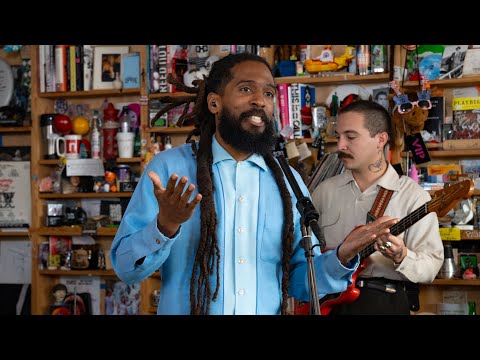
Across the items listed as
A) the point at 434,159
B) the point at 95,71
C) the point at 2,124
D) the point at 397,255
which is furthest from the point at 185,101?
the point at 2,124

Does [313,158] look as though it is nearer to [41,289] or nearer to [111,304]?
[111,304]

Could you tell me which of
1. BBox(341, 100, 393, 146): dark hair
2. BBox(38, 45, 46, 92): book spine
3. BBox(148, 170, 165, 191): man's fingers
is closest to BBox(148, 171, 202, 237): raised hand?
BBox(148, 170, 165, 191): man's fingers

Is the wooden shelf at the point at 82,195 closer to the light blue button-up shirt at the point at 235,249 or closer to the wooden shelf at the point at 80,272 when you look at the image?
the wooden shelf at the point at 80,272

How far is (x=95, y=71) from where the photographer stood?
16.0ft

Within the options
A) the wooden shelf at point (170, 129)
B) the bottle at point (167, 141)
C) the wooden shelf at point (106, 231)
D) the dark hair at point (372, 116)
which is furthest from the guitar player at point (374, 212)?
the wooden shelf at point (106, 231)

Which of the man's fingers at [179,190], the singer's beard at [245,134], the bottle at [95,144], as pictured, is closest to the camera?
the man's fingers at [179,190]

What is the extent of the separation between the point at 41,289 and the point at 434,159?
2.74 meters

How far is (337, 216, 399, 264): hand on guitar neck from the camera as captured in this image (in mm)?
1875

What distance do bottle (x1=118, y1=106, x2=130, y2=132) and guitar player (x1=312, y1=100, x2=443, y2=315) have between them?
70.9 inches

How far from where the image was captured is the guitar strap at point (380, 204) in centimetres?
307

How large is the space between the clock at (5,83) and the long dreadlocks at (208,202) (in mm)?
3025

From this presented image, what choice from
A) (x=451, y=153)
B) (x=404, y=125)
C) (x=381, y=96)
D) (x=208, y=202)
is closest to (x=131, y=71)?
(x=381, y=96)
